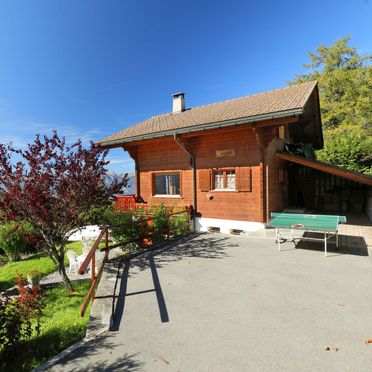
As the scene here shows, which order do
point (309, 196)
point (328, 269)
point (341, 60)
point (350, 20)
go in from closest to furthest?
point (328, 269)
point (350, 20)
point (309, 196)
point (341, 60)

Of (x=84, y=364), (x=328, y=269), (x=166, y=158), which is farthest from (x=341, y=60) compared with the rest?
(x=84, y=364)

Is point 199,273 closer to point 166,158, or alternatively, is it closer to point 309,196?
point 166,158

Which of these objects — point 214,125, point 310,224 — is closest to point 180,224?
point 214,125

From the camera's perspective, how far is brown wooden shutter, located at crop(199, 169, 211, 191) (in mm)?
10383

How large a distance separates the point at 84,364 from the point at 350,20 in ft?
62.9

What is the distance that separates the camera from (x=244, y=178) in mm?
9484

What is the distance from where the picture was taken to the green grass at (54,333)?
2.99 meters

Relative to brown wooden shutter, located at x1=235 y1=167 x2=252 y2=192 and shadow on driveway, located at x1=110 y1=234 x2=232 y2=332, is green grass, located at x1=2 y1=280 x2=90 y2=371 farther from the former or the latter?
brown wooden shutter, located at x1=235 y1=167 x2=252 y2=192

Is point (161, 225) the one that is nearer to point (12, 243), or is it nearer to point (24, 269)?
point (24, 269)

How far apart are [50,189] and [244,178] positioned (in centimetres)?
683

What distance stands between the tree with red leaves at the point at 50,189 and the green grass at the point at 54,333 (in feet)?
1.87

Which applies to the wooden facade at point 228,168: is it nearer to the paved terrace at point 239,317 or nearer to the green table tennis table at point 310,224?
the green table tennis table at point 310,224

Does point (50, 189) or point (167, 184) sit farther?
point (167, 184)

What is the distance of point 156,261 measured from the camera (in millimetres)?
6262
